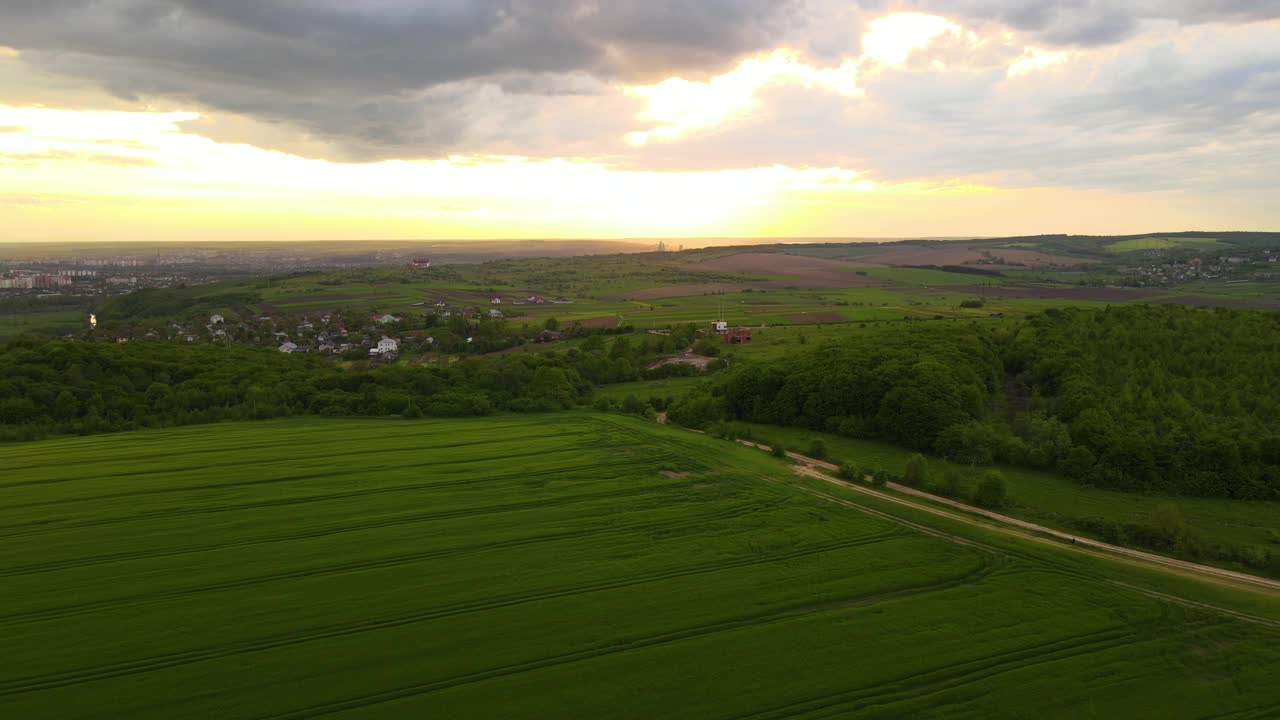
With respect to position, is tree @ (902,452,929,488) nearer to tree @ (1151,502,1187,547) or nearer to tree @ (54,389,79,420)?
tree @ (1151,502,1187,547)

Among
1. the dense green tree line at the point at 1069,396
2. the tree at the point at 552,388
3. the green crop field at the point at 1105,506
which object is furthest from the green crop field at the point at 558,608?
the tree at the point at 552,388

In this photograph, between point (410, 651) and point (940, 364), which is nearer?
point (410, 651)

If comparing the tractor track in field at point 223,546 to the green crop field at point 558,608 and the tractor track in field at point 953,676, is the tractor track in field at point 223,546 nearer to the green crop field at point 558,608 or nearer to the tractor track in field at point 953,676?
the green crop field at point 558,608

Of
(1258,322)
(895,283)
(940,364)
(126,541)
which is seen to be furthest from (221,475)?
(895,283)

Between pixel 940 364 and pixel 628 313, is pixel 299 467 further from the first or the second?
A: pixel 628 313

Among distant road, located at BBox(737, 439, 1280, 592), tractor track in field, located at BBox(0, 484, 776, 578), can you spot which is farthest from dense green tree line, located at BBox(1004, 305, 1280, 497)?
tractor track in field, located at BBox(0, 484, 776, 578)
